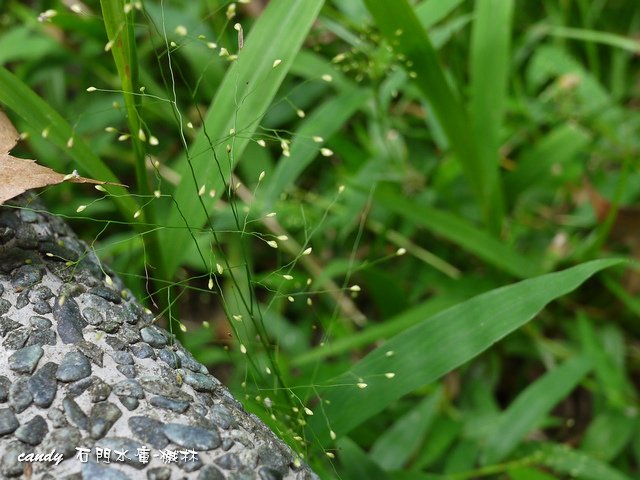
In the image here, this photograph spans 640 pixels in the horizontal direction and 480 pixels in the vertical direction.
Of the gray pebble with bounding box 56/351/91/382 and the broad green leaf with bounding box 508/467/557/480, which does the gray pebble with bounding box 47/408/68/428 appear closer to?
the gray pebble with bounding box 56/351/91/382

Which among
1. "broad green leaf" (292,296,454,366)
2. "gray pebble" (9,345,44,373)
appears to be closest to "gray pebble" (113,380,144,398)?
"gray pebble" (9,345,44,373)

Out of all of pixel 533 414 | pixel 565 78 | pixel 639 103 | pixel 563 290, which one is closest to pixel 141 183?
pixel 563 290

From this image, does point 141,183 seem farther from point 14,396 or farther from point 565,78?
point 565,78

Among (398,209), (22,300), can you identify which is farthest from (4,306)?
(398,209)

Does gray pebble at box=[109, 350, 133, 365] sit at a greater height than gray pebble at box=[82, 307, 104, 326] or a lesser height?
lesser

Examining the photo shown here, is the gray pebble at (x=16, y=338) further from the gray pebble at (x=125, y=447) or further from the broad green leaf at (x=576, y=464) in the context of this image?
the broad green leaf at (x=576, y=464)

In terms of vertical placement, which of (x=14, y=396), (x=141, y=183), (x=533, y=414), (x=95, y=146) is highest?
(x=141, y=183)
